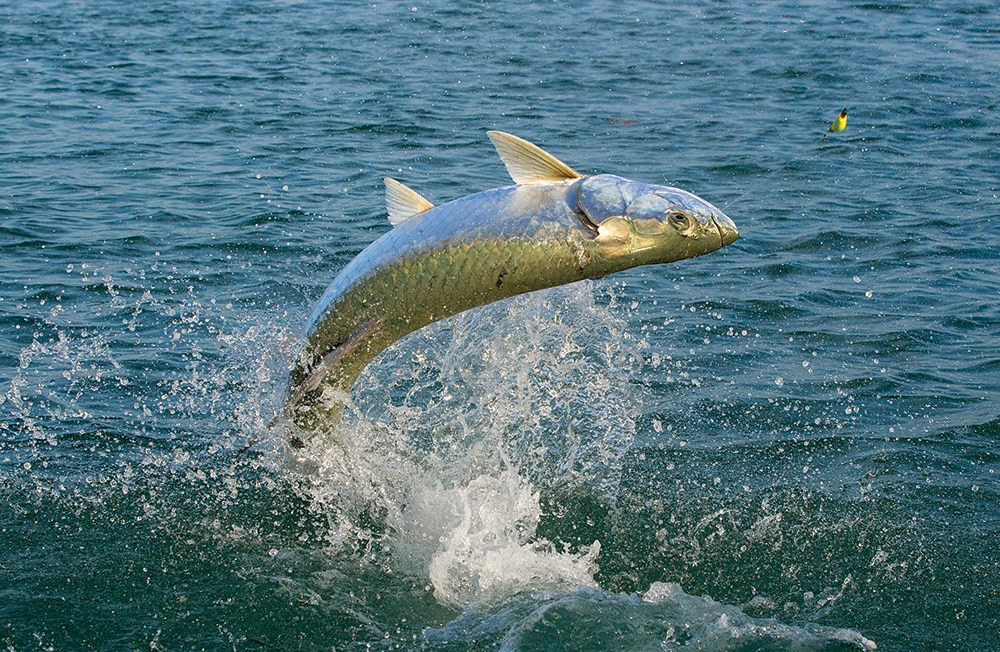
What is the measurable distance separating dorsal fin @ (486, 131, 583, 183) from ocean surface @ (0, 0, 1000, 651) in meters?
1.58

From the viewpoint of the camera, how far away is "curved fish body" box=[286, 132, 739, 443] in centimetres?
457

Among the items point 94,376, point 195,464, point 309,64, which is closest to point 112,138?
point 309,64

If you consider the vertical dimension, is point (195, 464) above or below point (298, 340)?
below

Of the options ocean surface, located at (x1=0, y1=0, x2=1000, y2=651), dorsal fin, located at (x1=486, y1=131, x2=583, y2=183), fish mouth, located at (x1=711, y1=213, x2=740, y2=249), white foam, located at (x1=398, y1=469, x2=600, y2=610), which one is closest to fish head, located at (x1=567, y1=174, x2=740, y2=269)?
fish mouth, located at (x1=711, y1=213, x2=740, y2=249)

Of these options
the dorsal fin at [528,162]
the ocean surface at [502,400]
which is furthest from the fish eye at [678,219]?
the ocean surface at [502,400]

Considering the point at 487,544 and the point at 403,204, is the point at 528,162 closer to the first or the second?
the point at 403,204

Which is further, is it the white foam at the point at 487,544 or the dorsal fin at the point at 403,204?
the white foam at the point at 487,544

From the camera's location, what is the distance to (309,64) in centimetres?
1723

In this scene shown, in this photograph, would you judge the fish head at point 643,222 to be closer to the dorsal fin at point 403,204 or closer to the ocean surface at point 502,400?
the dorsal fin at point 403,204

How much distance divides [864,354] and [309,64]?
37.0 feet

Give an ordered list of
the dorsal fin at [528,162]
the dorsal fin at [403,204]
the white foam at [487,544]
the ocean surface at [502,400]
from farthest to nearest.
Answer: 1. the white foam at [487,544]
2. the ocean surface at [502,400]
3. the dorsal fin at [403,204]
4. the dorsal fin at [528,162]

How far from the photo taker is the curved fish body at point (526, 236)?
4566 millimetres

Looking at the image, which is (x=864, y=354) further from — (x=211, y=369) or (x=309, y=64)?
(x=309, y=64)

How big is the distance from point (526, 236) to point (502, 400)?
111 inches
